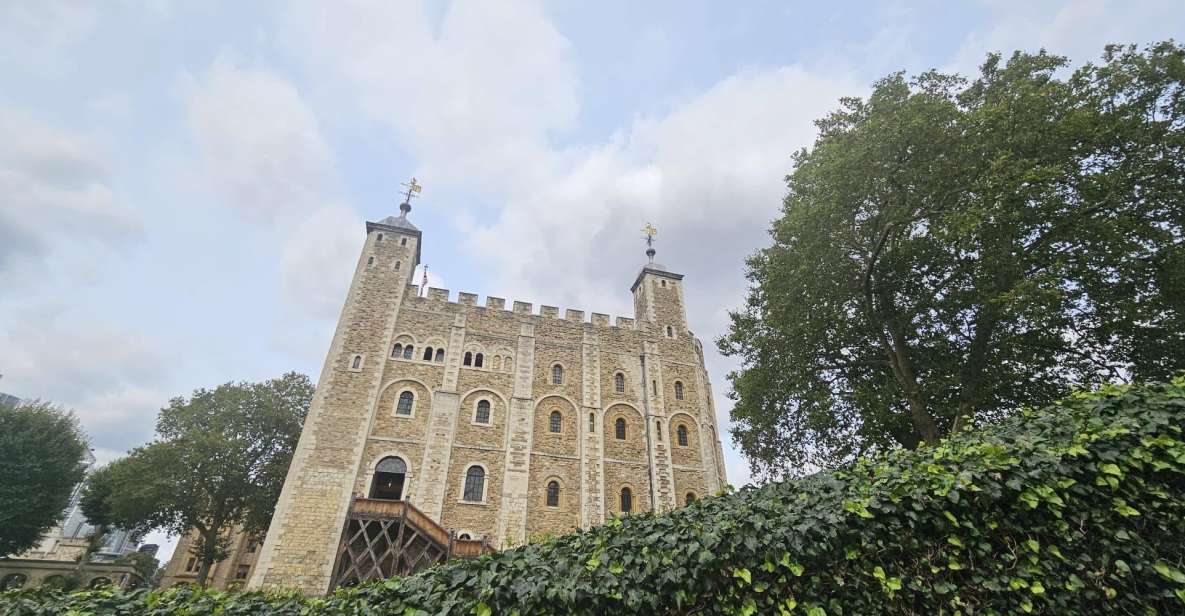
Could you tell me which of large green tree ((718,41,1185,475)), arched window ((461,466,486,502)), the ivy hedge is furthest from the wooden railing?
the ivy hedge

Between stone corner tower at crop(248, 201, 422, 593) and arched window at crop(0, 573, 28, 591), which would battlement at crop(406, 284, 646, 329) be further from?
arched window at crop(0, 573, 28, 591)

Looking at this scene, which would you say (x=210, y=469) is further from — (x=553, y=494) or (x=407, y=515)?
(x=553, y=494)

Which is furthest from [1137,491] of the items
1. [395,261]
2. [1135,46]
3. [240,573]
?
[240,573]

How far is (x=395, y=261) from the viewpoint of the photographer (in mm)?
24641

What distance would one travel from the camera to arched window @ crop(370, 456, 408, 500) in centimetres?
1977

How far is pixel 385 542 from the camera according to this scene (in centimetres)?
1719

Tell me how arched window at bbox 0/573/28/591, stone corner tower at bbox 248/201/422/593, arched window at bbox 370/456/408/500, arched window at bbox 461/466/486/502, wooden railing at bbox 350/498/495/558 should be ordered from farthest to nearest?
arched window at bbox 0/573/28/591 → arched window at bbox 461/466/486/502 → arched window at bbox 370/456/408/500 → stone corner tower at bbox 248/201/422/593 → wooden railing at bbox 350/498/495/558

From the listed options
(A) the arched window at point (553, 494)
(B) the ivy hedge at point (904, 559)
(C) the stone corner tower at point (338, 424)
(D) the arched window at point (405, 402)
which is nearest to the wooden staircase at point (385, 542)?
(C) the stone corner tower at point (338, 424)

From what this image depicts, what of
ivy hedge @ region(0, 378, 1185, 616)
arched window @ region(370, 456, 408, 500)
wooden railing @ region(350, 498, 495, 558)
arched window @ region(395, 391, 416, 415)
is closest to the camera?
ivy hedge @ region(0, 378, 1185, 616)

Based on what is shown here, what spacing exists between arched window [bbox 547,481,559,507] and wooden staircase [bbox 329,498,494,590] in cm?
484

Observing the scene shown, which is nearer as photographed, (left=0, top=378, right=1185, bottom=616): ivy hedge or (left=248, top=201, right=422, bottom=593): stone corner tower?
(left=0, top=378, right=1185, bottom=616): ivy hedge

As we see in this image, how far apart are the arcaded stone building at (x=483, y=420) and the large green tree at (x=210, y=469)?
8.40 metres

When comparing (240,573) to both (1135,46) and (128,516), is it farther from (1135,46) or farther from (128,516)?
(1135,46)

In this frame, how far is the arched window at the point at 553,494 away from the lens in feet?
69.5
